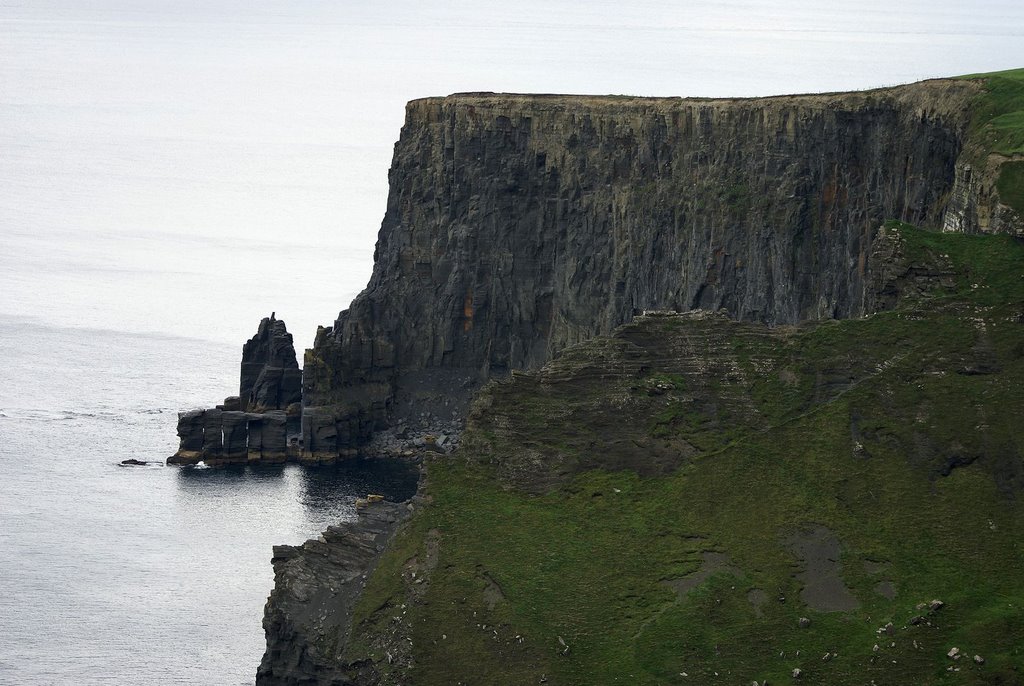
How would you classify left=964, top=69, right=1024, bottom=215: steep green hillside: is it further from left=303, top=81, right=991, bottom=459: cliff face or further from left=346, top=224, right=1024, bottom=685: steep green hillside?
left=346, top=224, right=1024, bottom=685: steep green hillside

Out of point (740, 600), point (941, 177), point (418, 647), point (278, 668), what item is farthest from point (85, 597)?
point (941, 177)

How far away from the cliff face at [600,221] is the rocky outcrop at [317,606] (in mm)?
47883

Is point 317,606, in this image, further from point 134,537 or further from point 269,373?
point 269,373

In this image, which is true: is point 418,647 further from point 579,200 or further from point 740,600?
point 579,200

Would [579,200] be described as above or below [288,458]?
above

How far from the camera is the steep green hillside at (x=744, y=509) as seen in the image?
9450 cm

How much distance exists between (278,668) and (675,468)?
22.9 m

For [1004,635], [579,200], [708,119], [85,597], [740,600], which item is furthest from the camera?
[579,200]

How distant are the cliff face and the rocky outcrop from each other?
47883 millimetres

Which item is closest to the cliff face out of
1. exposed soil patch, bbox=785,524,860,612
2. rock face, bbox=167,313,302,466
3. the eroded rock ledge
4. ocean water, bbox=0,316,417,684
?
the eroded rock ledge

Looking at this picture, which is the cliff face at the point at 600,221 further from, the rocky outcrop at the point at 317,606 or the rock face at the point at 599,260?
the rocky outcrop at the point at 317,606

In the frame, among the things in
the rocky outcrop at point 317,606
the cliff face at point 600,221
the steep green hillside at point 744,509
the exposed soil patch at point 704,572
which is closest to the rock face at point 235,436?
the cliff face at point 600,221

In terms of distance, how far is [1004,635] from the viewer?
90500mm

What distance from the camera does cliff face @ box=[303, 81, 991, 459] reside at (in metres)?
152
